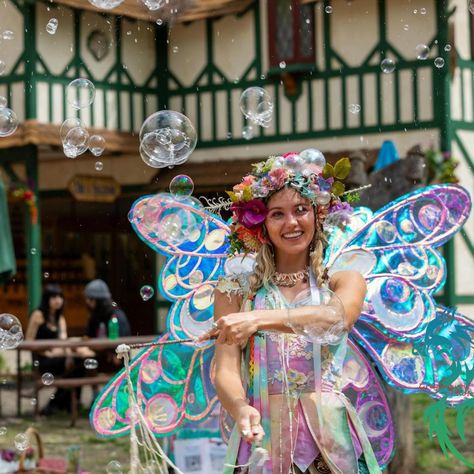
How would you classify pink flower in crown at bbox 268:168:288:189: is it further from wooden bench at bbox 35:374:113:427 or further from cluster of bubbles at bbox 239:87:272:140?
wooden bench at bbox 35:374:113:427

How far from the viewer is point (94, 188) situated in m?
12.9

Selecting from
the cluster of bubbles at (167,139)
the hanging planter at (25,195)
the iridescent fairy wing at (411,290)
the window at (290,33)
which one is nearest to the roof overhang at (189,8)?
the window at (290,33)

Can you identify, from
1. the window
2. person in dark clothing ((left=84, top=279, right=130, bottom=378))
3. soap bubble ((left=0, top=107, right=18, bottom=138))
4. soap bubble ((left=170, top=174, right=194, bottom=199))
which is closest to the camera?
soap bubble ((left=170, top=174, right=194, bottom=199))

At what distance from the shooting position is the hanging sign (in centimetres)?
1279

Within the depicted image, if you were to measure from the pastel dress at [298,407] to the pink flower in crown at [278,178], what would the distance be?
0.94 ft

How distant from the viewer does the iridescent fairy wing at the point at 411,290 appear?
3488mm

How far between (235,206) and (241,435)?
64 cm

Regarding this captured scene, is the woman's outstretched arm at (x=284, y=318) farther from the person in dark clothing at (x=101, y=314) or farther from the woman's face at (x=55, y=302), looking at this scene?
the woman's face at (x=55, y=302)

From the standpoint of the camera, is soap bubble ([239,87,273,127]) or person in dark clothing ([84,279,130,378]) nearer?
soap bubble ([239,87,273,127])

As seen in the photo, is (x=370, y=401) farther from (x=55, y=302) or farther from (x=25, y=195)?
(x=25, y=195)

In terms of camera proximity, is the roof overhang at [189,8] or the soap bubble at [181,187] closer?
the soap bubble at [181,187]

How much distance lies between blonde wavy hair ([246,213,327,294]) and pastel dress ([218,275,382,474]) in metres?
0.05

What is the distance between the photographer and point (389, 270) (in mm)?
3611

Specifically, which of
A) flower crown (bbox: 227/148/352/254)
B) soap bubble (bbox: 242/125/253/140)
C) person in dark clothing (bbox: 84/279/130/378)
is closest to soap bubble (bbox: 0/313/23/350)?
flower crown (bbox: 227/148/352/254)
